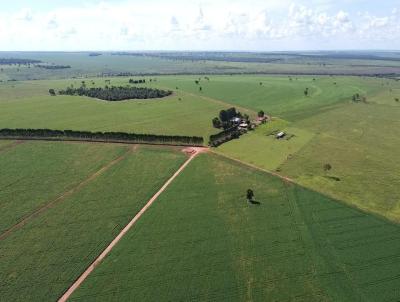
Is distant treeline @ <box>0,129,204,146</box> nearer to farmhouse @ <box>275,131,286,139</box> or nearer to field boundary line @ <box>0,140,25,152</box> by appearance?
field boundary line @ <box>0,140,25,152</box>

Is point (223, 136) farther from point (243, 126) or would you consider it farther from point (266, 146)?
point (243, 126)

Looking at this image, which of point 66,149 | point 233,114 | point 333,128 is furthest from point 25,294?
point 333,128

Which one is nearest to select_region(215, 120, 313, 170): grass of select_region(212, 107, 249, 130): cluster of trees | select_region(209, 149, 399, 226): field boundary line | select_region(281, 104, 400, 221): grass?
select_region(209, 149, 399, 226): field boundary line

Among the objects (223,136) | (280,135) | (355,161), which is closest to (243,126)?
(280,135)

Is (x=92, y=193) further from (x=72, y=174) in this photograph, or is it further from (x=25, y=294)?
(x=25, y=294)

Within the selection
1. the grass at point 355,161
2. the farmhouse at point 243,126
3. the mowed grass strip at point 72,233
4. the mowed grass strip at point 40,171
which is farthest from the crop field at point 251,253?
the farmhouse at point 243,126

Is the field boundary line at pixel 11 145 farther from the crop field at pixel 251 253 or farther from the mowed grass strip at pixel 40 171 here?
the crop field at pixel 251 253
